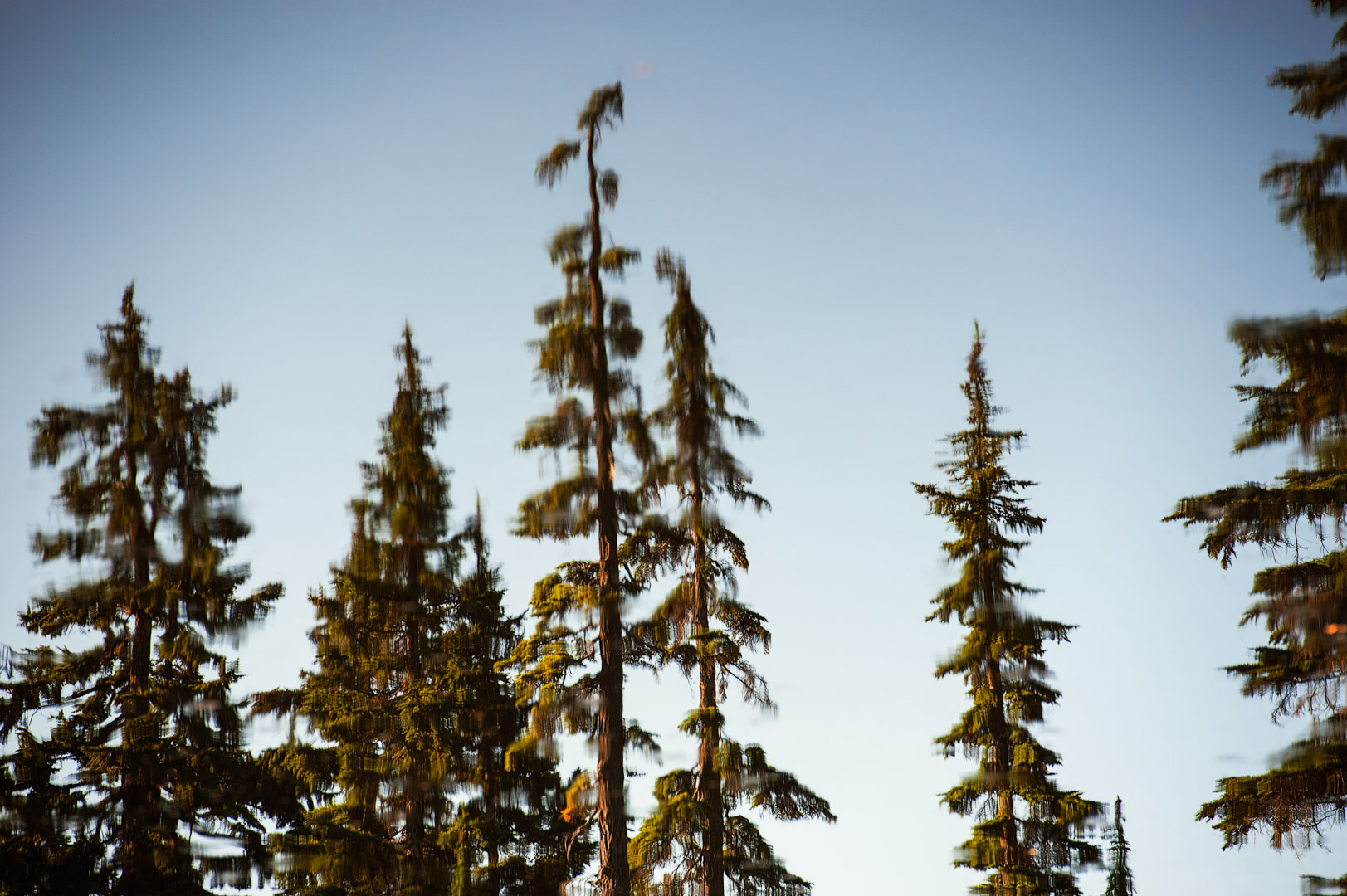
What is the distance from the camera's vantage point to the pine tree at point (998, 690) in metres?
22.5

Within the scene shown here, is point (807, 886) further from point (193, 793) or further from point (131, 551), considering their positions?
point (131, 551)

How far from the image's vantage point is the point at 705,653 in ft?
65.3

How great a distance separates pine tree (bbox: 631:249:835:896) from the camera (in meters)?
19.4

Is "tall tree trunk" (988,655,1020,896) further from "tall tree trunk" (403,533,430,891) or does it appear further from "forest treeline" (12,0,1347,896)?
"tall tree trunk" (403,533,430,891)

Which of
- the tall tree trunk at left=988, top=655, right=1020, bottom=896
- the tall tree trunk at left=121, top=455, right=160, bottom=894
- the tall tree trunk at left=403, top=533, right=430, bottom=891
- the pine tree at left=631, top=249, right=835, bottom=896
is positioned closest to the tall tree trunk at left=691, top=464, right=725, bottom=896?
the pine tree at left=631, top=249, right=835, bottom=896

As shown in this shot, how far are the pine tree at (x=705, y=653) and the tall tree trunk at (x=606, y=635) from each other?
4.08ft

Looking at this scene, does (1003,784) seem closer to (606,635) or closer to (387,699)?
(606,635)

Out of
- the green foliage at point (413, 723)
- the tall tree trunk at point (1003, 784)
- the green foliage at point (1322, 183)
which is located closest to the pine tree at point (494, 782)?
the green foliage at point (413, 723)

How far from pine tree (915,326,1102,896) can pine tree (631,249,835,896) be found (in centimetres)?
422

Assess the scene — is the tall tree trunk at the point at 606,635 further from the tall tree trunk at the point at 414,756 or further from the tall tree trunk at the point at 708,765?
the tall tree trunk at the point at 414,756

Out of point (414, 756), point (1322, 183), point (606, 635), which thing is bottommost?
point (414, 756)

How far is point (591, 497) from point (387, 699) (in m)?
9.17

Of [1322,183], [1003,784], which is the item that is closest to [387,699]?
[1003,784]

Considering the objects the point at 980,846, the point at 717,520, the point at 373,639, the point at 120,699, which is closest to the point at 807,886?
the point at 980,846
